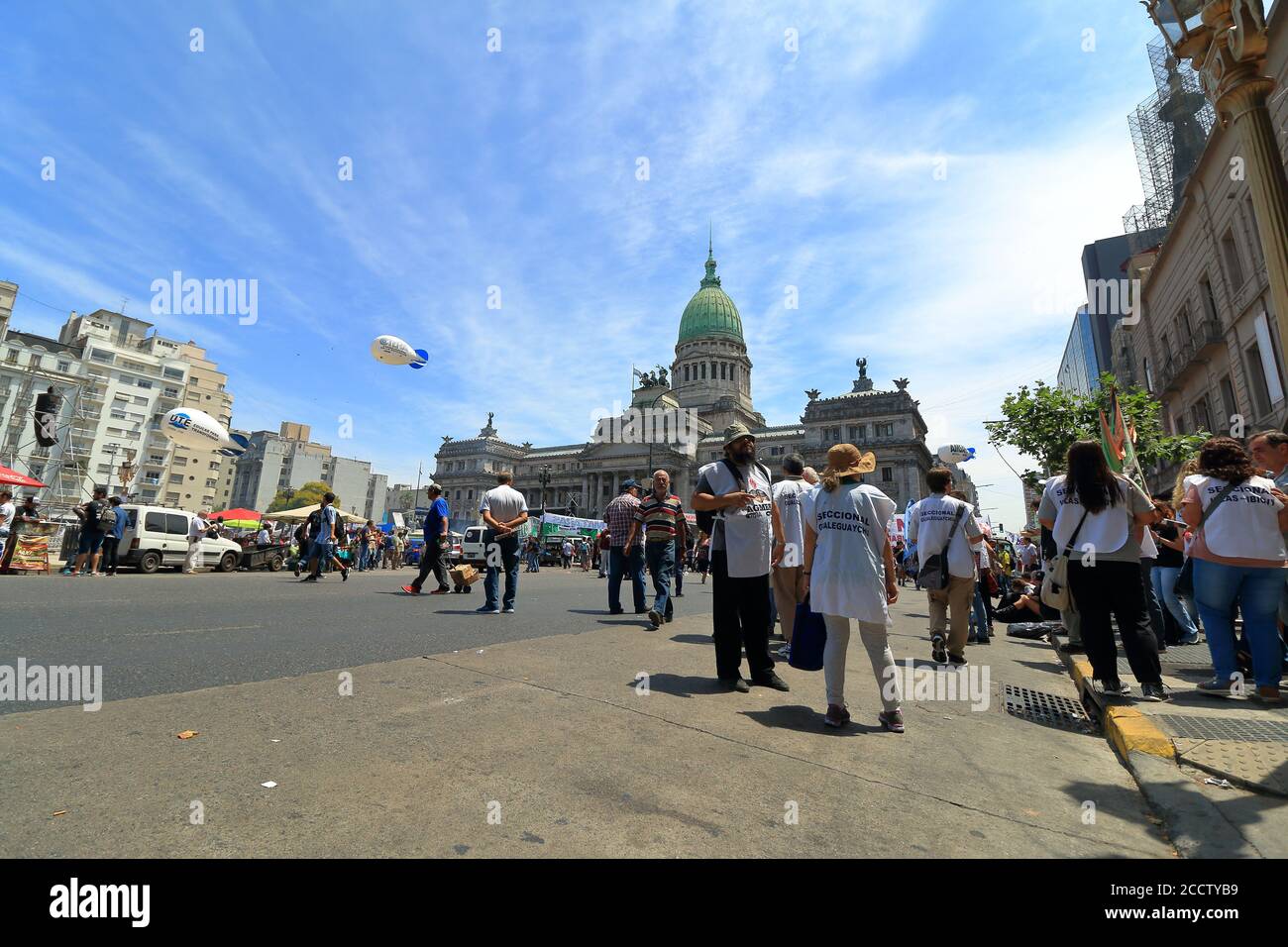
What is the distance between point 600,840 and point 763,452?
70019 millimetres

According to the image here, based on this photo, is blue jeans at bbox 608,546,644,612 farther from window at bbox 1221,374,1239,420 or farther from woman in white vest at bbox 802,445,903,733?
window at bbox 1221,374,1239,420

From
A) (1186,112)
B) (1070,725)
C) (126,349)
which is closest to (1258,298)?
(1070,725)

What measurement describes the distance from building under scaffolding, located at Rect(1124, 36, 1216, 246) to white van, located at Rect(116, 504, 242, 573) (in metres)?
47.1

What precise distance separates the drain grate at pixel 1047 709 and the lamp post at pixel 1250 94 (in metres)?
2.69

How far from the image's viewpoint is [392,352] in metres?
16.7

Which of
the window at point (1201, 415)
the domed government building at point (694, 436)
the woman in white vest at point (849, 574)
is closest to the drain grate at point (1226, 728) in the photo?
the woman in white vest at point (849, 574)

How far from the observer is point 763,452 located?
7038cm

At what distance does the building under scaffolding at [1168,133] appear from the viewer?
3516cm

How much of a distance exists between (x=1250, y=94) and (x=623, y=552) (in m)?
7.71

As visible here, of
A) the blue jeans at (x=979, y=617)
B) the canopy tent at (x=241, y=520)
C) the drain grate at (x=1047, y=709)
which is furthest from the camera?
the canopy tent at (x=241, y=520)
